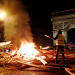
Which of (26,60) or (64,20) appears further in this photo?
(64,20)

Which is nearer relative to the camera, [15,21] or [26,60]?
[26,60]

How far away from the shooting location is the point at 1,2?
41.9 feet

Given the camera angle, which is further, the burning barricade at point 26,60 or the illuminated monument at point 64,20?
the illuminated monument at point 64,20

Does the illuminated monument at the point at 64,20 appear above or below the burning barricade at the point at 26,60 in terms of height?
above

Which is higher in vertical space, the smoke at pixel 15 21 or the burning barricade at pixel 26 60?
the smoke at pixel 15 21

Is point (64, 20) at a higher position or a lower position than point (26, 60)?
higher

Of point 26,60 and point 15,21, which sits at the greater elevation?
point 15,21

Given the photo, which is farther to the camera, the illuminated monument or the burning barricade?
the illuminated monument

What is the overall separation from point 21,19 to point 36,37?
5.87 metres

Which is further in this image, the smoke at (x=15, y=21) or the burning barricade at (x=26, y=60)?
the smoke at (x=15, y=21)

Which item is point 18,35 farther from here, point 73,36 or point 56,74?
point 73,36

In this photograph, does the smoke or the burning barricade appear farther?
the smoke

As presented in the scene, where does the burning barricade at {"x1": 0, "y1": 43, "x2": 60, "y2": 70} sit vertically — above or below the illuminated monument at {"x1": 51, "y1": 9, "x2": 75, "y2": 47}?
below

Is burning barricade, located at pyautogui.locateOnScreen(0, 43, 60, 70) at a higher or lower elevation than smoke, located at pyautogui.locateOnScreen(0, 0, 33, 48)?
lower
